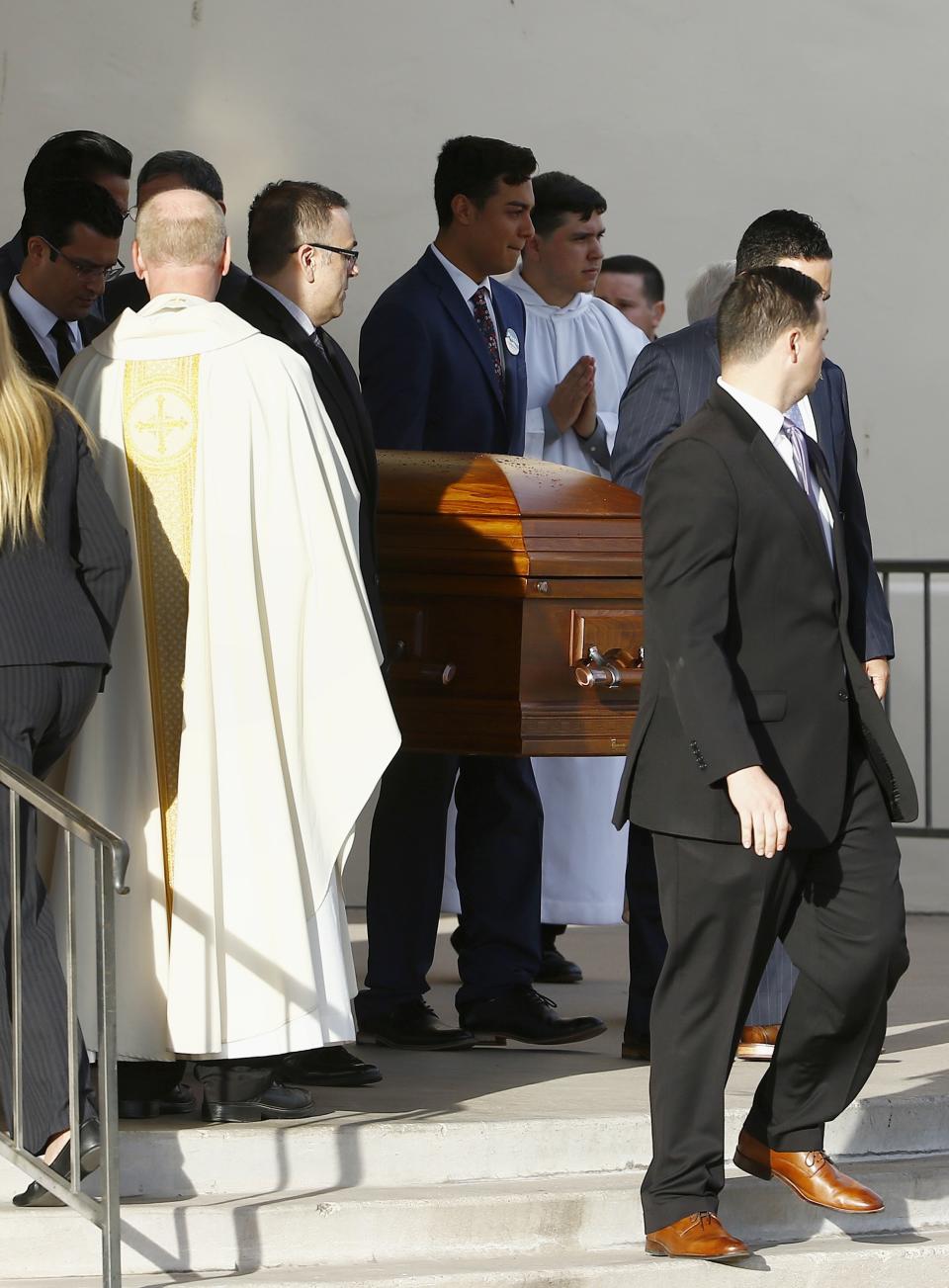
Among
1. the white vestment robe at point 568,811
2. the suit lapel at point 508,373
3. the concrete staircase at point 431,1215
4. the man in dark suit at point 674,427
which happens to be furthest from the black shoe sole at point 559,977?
the concrete staircase at point 431,1215

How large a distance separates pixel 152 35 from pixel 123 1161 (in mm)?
4861

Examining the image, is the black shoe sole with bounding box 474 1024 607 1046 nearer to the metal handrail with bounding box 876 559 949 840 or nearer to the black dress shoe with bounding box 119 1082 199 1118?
the black dress shoe with bounding box 119 1082 199 1118

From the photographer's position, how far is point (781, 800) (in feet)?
12.1

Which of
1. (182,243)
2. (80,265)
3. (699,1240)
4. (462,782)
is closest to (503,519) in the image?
(462,782)

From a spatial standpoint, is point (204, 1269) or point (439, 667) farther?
point (439, 667)

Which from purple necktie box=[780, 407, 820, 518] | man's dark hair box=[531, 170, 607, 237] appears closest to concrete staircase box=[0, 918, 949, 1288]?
purple necktie box=[780, 407, 820, 518]

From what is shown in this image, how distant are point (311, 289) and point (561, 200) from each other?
6.17 ft

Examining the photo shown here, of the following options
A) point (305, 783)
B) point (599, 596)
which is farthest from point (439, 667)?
point (305, 783)

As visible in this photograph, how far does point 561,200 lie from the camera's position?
6496 mm

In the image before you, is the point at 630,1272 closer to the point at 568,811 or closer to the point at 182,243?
the point at 182,243

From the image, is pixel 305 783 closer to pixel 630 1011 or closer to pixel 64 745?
pixel 64 745

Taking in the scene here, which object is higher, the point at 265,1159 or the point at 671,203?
the point at 671,203

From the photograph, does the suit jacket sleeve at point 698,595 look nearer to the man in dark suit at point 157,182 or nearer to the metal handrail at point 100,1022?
the metal handrail at point 100,1022

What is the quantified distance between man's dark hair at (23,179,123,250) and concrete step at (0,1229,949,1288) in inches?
90.1
